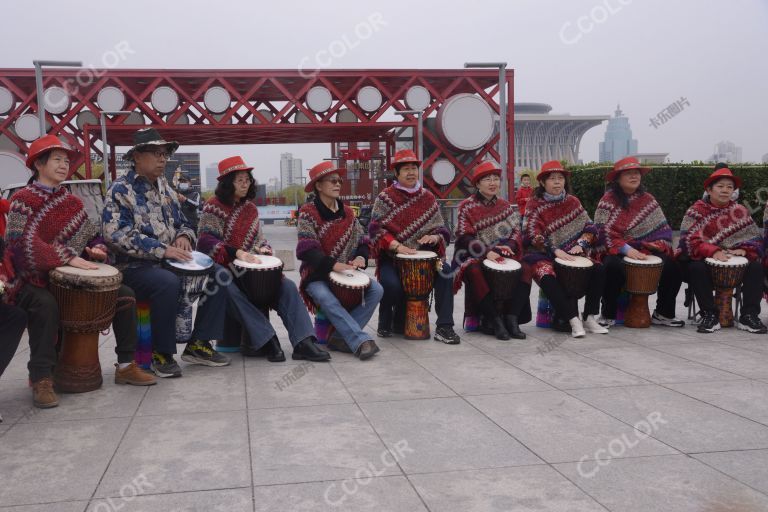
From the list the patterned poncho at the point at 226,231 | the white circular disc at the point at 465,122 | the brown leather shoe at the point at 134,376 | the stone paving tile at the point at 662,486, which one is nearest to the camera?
the stone paving tile at the point at 662,486

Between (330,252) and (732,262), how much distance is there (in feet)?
11.6

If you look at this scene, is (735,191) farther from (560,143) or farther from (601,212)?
(560,143)

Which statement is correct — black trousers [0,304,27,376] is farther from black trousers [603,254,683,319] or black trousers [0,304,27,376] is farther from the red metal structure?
the red metal structure

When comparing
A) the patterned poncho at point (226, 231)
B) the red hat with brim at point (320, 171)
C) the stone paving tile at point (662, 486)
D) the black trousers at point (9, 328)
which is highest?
the red hat with brim at point (320, 171)

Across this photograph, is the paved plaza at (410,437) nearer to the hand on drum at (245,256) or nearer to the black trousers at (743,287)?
the hand on drum at (245,256)

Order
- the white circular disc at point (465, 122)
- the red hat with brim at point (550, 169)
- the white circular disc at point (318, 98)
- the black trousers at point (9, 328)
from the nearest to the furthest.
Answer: the black trousers at point (9, 328)
the red hat with brim at point (550, 169)
the white circular disc at point (318, 98)
the white circular disc at point (465, 122)

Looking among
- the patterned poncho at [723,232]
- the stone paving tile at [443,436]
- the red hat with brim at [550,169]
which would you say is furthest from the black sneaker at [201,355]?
the patterned poncho at [723,232]

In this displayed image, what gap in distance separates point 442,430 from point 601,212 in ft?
12.3

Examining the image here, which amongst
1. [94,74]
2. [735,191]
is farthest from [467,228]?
[94,74]

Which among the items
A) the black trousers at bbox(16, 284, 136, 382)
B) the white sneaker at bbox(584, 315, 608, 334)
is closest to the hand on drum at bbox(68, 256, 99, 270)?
the black trousers at bbox(16, 284, 136, 382)

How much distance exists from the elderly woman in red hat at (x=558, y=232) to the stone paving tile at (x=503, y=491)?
351 cm

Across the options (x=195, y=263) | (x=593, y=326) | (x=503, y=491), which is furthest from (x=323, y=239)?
(x=503, y=491)

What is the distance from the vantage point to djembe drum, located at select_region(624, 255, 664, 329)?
633cm

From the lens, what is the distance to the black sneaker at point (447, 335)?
5980mm
